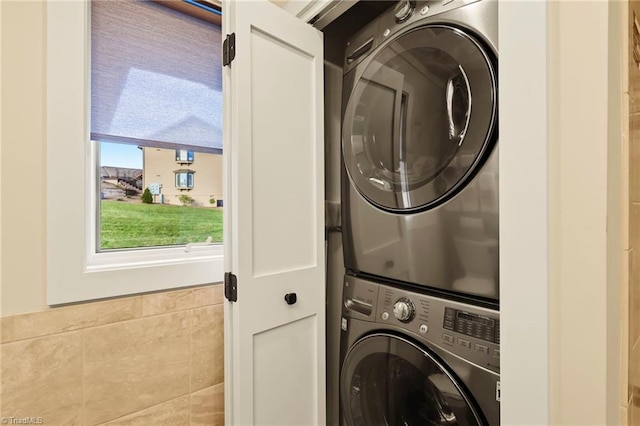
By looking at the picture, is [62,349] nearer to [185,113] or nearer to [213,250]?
[213,250]

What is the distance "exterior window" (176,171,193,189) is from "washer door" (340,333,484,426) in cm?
93

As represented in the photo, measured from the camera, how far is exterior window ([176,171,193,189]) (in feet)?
4.32

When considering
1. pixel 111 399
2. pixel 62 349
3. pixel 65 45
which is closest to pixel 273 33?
pixel 65 45

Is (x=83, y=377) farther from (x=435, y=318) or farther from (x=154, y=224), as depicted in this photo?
(x=435, y=318)

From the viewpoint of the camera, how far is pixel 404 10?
106 cm

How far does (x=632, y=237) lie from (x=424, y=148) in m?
0.53

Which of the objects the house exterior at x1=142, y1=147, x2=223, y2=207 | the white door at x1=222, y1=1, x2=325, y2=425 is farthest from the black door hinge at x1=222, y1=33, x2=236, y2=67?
the house exterior at x1=142, y1=147, x2=223, y2=207

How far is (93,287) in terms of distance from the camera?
1002 mm

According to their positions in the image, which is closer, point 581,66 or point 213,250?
point 581,66

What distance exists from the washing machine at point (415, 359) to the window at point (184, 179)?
777 millimetres

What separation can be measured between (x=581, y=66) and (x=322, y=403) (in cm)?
132

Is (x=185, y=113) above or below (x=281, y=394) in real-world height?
above

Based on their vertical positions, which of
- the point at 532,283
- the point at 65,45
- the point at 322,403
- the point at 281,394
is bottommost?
the point at 322,403

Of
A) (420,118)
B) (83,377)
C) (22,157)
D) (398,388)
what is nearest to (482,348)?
(398,388)
